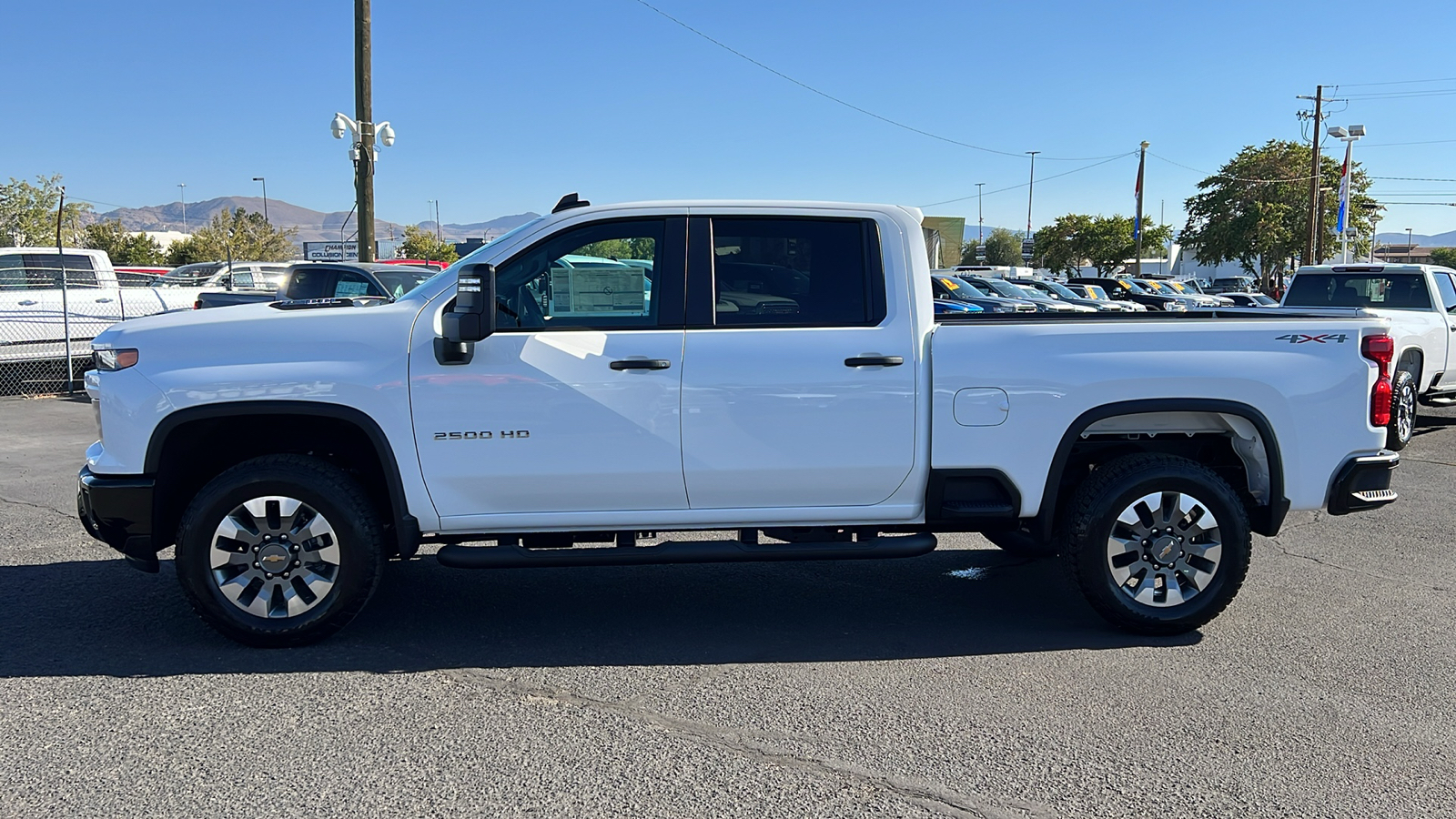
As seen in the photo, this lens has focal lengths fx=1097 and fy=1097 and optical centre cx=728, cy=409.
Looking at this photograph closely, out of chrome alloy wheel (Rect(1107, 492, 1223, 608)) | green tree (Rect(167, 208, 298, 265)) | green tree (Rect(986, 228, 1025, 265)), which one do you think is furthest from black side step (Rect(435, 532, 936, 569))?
green tree (Rect(986, 228, 1025, 265))

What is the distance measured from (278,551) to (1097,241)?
3464 inches

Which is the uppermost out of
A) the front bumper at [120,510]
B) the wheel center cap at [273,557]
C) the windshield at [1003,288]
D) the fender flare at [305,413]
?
the windshield at [1003,288]

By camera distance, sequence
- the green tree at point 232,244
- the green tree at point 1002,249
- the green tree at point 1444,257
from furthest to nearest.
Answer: the green tree at point 1444,257 < the green tree at point 1002,249 < the green tree at point 232,244

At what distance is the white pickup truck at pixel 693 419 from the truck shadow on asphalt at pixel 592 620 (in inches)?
12.1

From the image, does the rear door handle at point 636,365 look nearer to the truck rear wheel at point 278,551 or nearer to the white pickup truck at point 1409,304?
the truck rear wheel at point 278,551

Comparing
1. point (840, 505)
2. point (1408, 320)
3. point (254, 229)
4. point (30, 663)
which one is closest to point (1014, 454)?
point (840, 505)

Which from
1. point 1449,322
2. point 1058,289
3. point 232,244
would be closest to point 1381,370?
point 1449,322

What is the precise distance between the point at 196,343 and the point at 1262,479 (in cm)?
488

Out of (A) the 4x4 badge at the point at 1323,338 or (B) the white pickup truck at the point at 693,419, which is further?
(A) the 4x4 badge at the point at 1323,338

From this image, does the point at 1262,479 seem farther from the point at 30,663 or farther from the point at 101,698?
the point at 30,663

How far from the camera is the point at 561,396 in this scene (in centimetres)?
466

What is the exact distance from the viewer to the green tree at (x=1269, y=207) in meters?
55.5

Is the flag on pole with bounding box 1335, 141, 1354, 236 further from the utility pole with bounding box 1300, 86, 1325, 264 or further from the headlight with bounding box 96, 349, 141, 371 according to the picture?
the headlight with bounding box 96, 349, 141, 371

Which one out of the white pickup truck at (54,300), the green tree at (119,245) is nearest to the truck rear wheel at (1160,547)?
the white pickup truck at (54,300)
